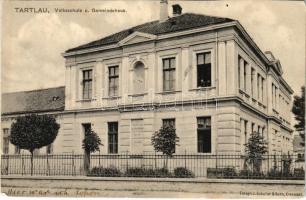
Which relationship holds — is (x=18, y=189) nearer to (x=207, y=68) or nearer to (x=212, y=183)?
(x=212, y=183)

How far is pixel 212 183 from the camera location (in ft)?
45.2

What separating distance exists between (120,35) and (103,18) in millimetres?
5163

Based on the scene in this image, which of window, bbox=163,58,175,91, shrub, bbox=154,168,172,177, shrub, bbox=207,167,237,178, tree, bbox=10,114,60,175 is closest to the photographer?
shrub, bbox=207,167,237,178

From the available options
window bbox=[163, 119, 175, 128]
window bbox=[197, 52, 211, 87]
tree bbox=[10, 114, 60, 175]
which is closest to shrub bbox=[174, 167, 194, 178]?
window bbox=[163, 119, 175, 128]

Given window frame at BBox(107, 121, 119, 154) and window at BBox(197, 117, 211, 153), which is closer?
window at BBox(197, 117, 211, 153)

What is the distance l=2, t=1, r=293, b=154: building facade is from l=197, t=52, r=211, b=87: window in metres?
0.04

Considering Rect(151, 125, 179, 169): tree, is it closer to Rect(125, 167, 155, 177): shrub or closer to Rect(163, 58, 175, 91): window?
Rect(125, 167, 155, 177): shrub

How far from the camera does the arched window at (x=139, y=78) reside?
66.4ft

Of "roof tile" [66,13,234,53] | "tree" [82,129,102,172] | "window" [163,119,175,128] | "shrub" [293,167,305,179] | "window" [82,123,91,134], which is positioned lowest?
"shrub" [293,167,305,179]

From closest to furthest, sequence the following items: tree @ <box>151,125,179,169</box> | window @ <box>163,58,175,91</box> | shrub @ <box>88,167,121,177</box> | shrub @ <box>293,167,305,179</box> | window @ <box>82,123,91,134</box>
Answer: shrub @ <box>293,167,305,179</box> → shrub @ <box>88,167,121,177</box> → tree @ <box>151,125,179,169</box> → window @ <box>163,58,175,91</box> → window @ <box>82,123,91,134</box>

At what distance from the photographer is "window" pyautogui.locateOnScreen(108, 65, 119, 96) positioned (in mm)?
21109

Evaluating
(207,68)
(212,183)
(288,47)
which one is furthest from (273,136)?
(212,183)

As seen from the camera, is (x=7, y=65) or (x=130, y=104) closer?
(x=7, y=65)

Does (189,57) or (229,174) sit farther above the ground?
(189,57)
